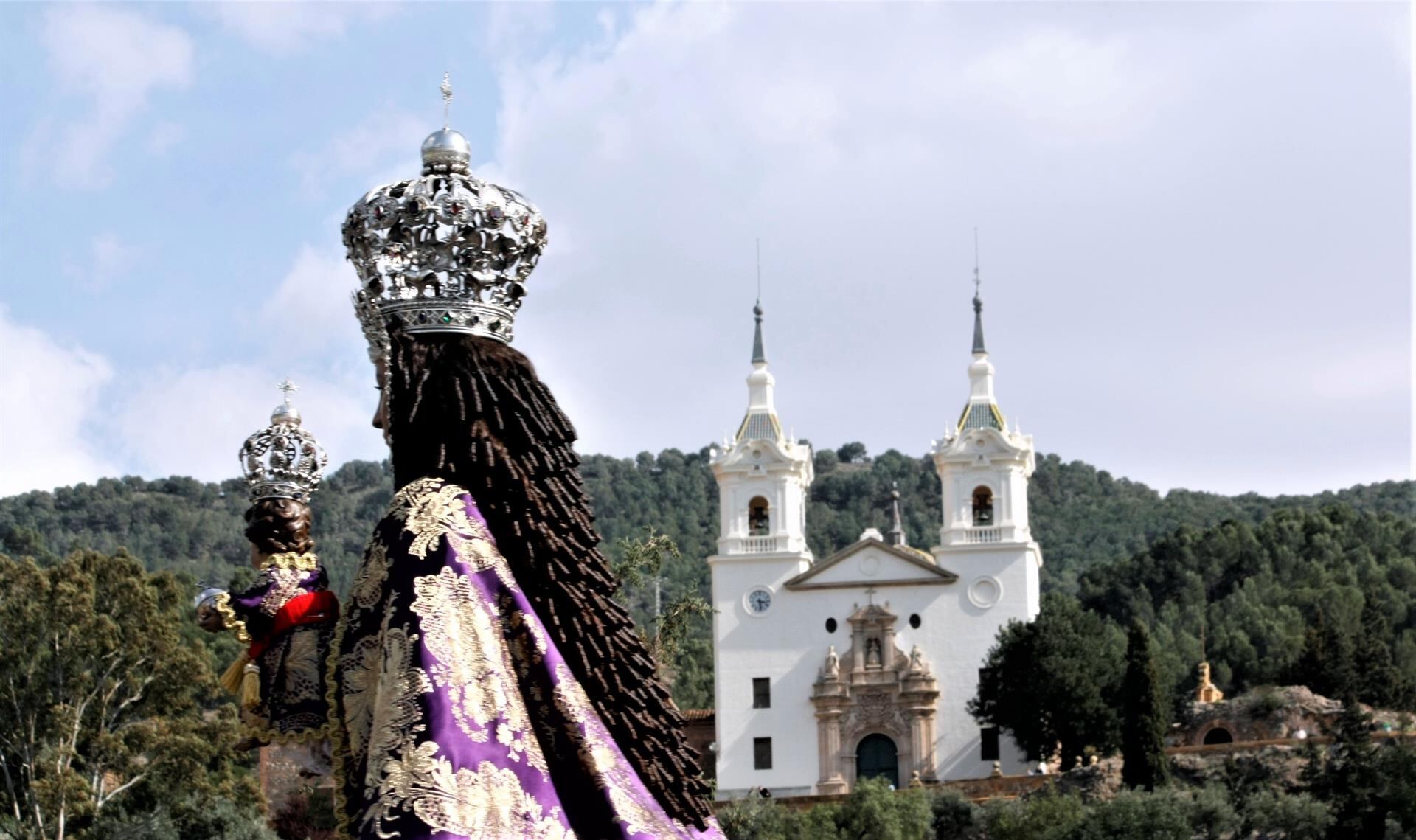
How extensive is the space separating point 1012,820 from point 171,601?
15415 mm

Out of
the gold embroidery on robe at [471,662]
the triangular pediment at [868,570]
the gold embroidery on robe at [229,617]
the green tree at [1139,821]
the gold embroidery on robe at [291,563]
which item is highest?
the triangular pediment at [868,570]

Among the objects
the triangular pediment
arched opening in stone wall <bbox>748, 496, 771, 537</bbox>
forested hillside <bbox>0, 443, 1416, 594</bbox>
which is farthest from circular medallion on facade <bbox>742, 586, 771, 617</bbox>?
forested hillside <bbox>0, 443, 1416, 594</bbox>

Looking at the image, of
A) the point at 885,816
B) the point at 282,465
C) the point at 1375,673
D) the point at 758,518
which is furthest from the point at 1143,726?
the point at 282,465

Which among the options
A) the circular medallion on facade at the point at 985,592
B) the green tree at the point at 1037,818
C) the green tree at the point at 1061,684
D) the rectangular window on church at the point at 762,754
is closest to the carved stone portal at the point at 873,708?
the rectangular window on church at the point at 762,754

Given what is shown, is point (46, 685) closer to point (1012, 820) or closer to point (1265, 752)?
point (1012, 820)

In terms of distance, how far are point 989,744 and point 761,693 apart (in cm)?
551

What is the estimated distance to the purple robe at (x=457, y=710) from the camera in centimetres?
414

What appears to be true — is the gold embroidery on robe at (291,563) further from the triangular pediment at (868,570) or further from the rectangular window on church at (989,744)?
the triangular pediment at (868,570)

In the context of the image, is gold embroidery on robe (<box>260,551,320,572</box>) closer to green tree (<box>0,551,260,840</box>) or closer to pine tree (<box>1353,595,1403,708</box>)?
green tree (<box>0,551,260,840</box>)

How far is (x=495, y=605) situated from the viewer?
14.3 feet

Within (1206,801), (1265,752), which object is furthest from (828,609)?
(1206,801)

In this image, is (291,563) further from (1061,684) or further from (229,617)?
(1061,684)

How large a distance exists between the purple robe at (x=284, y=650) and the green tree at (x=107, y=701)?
25.5m

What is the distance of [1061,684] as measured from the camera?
47.9 metres
